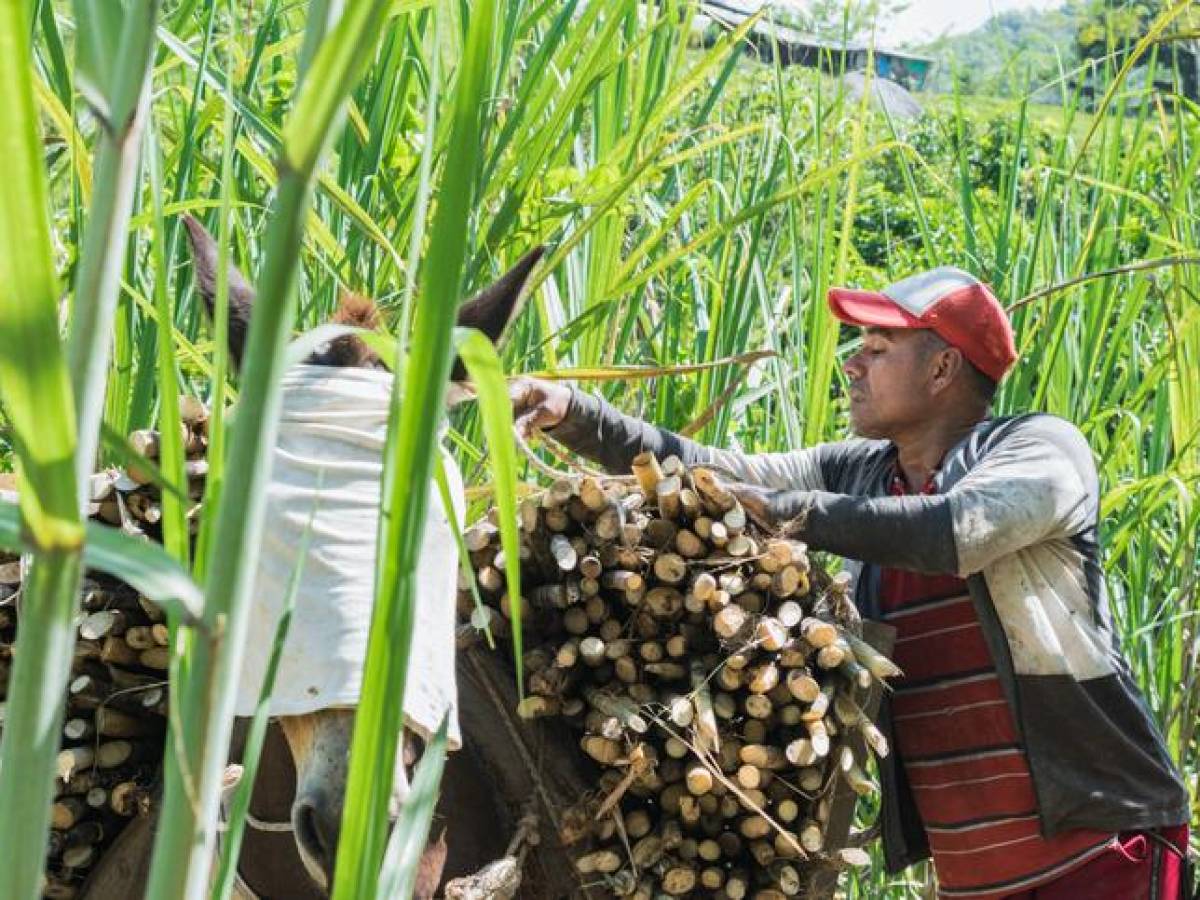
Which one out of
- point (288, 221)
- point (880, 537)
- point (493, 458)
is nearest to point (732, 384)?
point (880, 537)

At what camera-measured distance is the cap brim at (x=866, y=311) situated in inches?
127

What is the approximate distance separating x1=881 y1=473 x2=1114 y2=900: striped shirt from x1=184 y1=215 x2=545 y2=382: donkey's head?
3.70ft

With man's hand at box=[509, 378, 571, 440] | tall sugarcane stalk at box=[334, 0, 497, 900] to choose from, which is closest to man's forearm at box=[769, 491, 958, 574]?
man's hand at box=[509, 378, 571, 440]

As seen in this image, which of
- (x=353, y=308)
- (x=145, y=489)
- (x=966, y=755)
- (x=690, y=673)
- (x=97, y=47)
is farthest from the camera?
(x=966, y=755)

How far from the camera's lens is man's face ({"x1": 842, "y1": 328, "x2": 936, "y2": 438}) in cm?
322

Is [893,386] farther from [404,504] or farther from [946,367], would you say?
[404,504]

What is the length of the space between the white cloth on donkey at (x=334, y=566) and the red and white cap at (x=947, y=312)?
4.12ft

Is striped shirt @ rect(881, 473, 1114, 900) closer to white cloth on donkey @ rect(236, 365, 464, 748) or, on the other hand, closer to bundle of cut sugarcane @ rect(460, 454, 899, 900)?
bundle of cut sugarcane @ rect(460, 454, 899, 900)

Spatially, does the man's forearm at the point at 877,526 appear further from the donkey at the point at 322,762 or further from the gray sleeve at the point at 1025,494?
the donkey at the point at 322,762

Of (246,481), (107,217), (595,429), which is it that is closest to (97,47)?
(107,217)

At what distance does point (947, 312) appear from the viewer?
3244 mm

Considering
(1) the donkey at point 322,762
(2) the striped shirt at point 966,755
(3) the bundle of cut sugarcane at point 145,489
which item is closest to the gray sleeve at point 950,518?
(2) the striped shirt at point 966,755

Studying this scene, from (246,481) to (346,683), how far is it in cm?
109

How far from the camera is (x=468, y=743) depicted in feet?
8.52
